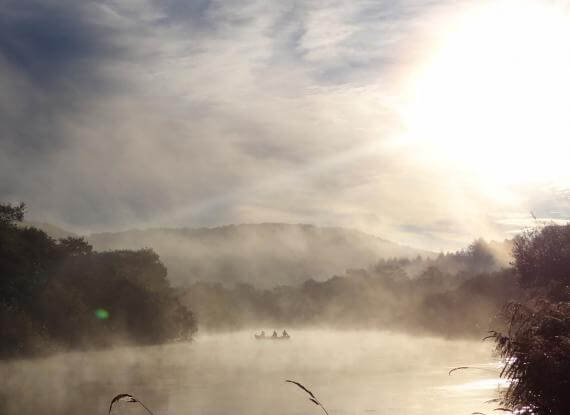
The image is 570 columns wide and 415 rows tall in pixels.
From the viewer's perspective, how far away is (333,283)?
170 metres

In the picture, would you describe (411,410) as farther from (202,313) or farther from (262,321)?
(262,321)

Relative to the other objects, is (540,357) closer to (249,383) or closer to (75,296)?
(249,383)

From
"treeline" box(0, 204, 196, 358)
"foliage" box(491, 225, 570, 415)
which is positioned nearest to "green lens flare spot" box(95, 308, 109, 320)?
"treeline" box(0, 204, 196, 358)

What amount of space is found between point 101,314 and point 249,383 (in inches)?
1242

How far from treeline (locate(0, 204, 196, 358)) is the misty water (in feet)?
6.90

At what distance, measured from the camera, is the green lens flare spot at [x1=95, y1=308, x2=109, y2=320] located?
68.0m

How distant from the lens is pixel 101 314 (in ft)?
227

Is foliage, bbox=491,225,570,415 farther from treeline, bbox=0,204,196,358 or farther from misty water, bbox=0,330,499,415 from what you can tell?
treeline, bbox=0,204,196,358

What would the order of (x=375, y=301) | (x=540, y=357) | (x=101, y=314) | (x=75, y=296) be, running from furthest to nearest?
1. (x=375, y=301)
2. (x=101, y=314)
3. (x=75, y=296)
4. (x=540, y=357)

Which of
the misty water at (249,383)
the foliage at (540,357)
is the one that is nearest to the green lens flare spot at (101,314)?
the misty water at (249,383)

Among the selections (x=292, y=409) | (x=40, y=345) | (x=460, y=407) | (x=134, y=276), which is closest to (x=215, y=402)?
(x=292, y=409)

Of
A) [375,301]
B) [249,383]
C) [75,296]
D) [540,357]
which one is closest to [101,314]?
[75,296]

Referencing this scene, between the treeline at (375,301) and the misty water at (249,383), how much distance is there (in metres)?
32.8

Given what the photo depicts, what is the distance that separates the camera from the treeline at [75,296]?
2103 inches
